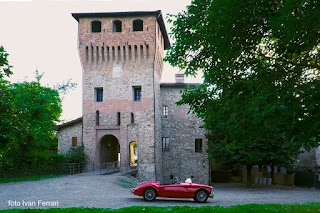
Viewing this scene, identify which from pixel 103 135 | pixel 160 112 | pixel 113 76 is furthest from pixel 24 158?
pixel 160 112

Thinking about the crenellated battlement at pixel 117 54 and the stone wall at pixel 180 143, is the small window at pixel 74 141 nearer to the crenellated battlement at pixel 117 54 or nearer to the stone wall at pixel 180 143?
the crenellated battlement at pixel 117 54

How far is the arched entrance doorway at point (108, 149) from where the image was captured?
106 feet

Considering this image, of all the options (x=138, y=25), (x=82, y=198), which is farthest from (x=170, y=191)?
(x=138, y=25)

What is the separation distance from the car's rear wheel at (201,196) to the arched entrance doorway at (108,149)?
17.9 metres

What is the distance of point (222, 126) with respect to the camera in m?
12.3

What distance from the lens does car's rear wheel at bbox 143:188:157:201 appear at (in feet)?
49.3

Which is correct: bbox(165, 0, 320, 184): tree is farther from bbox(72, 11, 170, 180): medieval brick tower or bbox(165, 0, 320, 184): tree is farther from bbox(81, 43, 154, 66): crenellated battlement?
bbox(81, 43, 154, 66): crenellated battlement

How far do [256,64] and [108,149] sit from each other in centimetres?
2539

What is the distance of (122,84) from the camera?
103 feet

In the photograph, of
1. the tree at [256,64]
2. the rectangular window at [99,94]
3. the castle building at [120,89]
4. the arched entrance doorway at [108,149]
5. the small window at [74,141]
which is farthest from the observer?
the arched entrance doorway at [108,149]

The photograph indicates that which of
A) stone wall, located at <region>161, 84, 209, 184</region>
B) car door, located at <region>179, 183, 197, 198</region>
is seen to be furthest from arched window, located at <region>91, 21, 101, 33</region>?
car door, located at <region>179, 183, 197, 198</region>

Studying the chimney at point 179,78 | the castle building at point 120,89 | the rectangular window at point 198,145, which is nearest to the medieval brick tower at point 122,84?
the castle building at point 120,89

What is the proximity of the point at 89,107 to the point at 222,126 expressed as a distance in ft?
68.7

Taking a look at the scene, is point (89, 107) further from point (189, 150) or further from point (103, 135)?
point (189, 150)
